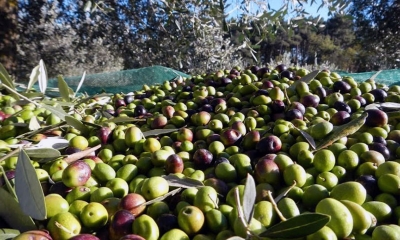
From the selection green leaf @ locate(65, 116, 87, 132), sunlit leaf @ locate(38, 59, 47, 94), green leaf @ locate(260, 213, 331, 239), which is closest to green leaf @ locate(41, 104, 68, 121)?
green leaf @ locate(65, 116, 87, 132)

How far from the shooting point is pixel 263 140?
157cm

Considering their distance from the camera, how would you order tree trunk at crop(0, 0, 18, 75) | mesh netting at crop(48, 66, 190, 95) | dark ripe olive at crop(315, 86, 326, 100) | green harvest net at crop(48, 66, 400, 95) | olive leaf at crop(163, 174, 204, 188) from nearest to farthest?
olive leaf at crop(163, 174, 204, 188)
dark ripe olive at crop(315, 86, 326, 100)
green harvest net at crop(48, 66, 400, 95)
mesh netting at crop(48, 66, 190, 95)
tree trunk at crop(0, 0, 18, 75)

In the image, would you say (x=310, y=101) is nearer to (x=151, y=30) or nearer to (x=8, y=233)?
(x=8, y=233)

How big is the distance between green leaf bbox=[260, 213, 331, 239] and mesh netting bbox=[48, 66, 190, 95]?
3547 millimetres

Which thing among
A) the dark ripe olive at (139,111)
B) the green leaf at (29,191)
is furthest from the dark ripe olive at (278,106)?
the green leaf at (29,191)

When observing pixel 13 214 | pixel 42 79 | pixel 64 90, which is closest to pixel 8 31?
pixel 42 79

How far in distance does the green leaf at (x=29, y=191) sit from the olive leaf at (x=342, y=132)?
3.42 feet

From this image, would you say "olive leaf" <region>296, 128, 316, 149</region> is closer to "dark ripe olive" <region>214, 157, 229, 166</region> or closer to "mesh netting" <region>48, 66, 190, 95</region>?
"dark ripe olive" <region>214, 157, 229, 166</region>

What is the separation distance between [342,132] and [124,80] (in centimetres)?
380

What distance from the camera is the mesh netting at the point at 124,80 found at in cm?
451

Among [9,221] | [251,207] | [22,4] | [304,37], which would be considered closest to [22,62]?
[22,4]

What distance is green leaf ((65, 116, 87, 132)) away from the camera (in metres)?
1.85

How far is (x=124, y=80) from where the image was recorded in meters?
4.97

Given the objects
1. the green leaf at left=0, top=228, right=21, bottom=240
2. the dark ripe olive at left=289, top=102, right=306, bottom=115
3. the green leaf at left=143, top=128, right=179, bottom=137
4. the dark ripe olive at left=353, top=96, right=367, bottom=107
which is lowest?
the green leaf at left=0, top=228, right=21, bottom=240
